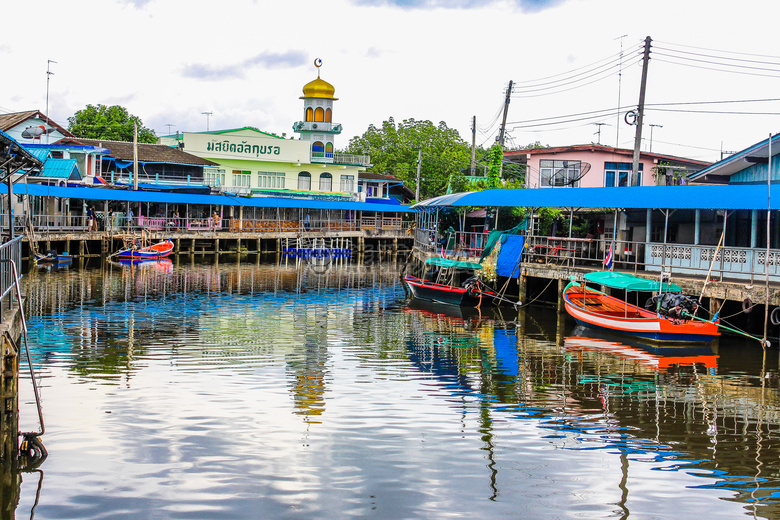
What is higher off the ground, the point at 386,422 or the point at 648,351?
the point at 648,351

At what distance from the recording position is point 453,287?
2853 cm

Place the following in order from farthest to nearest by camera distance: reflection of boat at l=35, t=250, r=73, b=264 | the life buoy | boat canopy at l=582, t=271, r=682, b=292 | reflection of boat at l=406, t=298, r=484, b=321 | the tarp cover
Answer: reflection of boat at l=35, t=250, r=73, b=264 → the tarp cover → reflection of boat at l=406, t=298, r=484, b=321 → boat canopy at l=582, t=271, r=682, b=292 → the life buoy

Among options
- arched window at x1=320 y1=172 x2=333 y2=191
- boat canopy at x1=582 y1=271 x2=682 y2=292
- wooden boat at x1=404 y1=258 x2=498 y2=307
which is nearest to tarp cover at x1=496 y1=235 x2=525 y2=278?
wooden boat at x1=404 y1=258 x2=498 y2=307

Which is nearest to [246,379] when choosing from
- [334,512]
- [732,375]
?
[334,512]

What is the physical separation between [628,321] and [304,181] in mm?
51712

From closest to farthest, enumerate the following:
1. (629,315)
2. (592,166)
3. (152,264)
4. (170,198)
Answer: (629,315), (592,166), (152,264), (170,198)

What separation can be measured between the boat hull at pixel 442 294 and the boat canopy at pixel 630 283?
587 cm

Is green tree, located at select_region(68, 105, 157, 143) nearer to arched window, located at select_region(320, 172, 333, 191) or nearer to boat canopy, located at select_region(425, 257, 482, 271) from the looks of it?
arched window, located at select_region(320, 172, 333, 191)

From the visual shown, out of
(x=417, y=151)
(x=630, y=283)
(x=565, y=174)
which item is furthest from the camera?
(x=417, y=151)

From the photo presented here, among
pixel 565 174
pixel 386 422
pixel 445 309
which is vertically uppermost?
pixel 565 174

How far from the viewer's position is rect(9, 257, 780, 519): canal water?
30.9ft

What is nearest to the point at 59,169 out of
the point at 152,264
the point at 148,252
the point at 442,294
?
the point at 148,252

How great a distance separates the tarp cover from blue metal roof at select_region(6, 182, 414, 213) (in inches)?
811

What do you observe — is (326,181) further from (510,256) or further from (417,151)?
(510,256)
